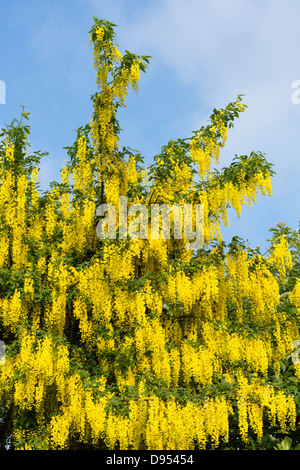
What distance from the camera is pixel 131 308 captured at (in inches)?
283

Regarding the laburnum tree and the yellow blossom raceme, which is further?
the yellow blossom raceme

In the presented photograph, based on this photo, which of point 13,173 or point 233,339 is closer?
point 233,339

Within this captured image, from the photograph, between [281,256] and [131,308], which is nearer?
[131,308]

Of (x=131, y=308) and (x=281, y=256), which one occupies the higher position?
(x=281, y=256)

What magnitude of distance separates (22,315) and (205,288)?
280 centimetres

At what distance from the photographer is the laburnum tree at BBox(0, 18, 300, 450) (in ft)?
21.8

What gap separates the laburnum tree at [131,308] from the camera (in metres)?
6.63

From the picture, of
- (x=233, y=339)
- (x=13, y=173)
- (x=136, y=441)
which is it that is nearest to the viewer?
(x=136, y=441)

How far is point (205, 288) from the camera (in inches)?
297

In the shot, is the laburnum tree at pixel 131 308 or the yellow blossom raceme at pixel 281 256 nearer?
the laburnum tree at pixel 131 308

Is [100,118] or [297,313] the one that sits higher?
[100,118]
